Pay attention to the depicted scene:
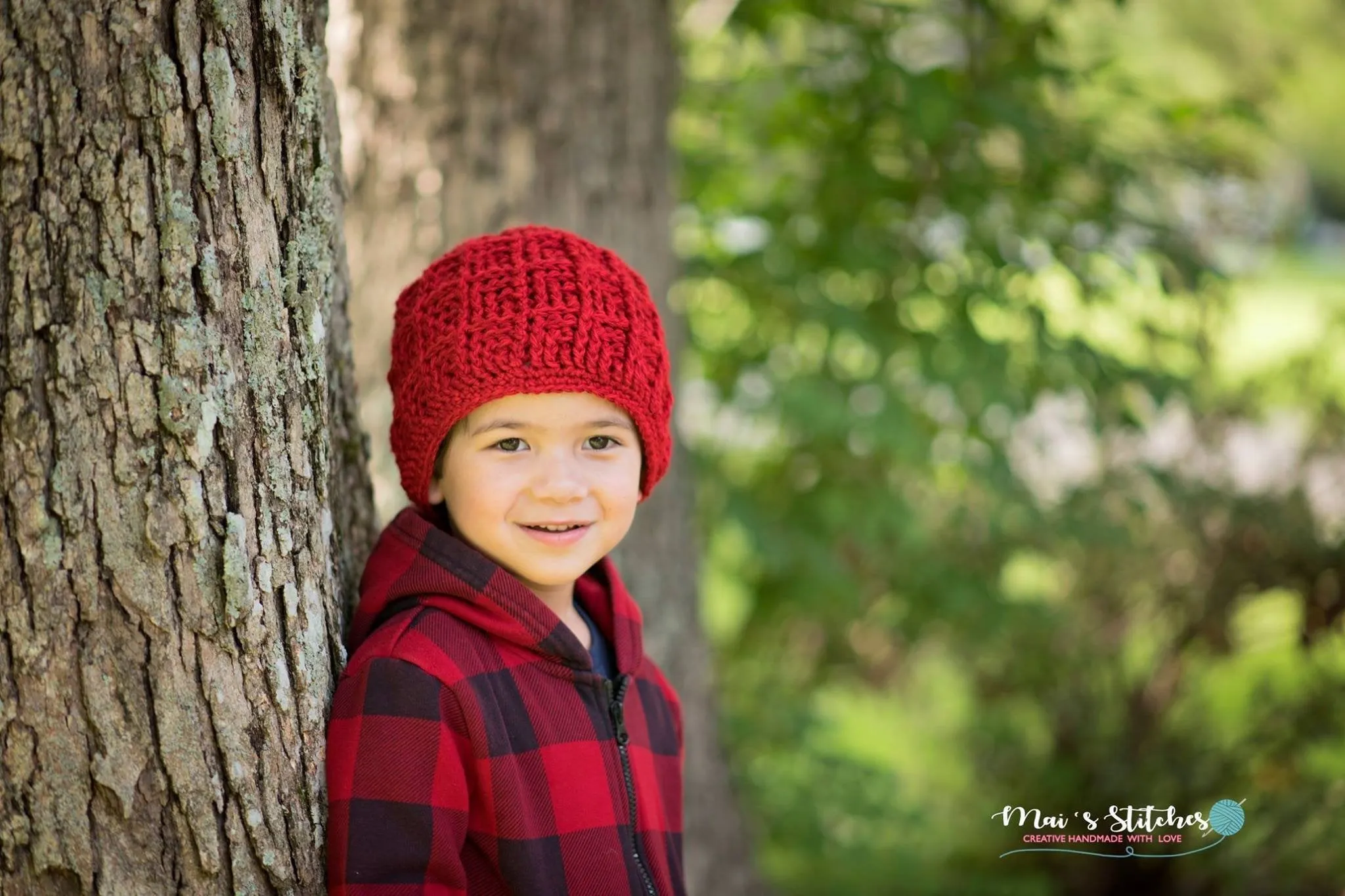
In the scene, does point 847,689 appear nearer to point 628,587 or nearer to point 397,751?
point 628,587

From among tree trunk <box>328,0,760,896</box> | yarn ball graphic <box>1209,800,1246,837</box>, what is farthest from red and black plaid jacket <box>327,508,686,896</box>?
yarn ball graphic <box>1209,800,1246,837</box>

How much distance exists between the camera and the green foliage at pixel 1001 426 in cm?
359

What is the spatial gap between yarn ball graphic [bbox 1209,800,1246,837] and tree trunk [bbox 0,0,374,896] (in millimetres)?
3646

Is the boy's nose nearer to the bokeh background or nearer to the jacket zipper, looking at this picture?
the jacket zipper

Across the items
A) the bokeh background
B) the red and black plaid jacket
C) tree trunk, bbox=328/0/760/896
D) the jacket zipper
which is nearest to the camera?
the red and black plaid jacket

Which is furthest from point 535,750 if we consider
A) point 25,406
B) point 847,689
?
point 847,689

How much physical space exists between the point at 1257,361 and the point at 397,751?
17.9 ft

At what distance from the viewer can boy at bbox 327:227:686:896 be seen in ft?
5.17

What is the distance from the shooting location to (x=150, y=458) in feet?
4.67

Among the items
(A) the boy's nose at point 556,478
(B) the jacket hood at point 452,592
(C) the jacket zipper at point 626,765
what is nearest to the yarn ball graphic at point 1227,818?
(C) the jacket zipper at point 626,765

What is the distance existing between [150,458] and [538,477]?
54 centimetres

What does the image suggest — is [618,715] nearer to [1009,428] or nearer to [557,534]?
[557,534]

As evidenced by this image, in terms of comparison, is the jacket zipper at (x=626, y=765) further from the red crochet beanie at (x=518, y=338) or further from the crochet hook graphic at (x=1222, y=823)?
the crochet hook graphic at (x=1222, y=823)

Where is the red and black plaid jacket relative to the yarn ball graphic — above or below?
above
